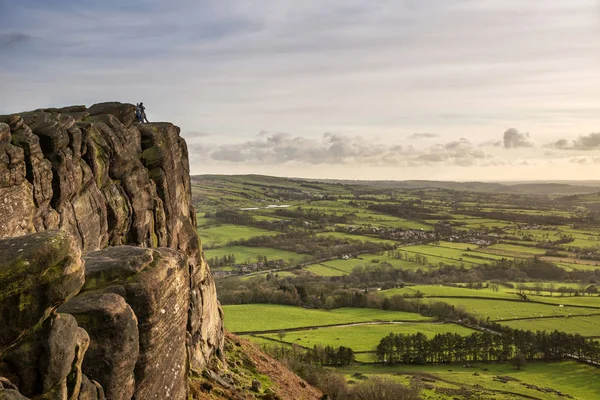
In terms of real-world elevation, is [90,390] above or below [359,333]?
above

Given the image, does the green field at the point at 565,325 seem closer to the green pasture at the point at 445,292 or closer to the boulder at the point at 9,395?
the green pasture at the point at 445,292

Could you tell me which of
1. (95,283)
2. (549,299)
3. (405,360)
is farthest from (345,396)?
(549,299)

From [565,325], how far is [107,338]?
438 feet

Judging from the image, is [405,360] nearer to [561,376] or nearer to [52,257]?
[561,376]

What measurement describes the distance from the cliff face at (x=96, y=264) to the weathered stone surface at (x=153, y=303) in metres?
0.06

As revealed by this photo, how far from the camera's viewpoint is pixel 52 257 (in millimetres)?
15516

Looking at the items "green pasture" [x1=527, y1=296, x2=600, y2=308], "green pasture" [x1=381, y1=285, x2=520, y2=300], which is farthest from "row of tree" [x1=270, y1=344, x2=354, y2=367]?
"green pasture" [x1=527, y1=296, x2=600, y2=308]

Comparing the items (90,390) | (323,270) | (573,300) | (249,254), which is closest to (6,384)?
(90,390)

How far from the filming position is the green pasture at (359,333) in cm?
10088

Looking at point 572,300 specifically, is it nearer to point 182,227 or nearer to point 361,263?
point 361,263

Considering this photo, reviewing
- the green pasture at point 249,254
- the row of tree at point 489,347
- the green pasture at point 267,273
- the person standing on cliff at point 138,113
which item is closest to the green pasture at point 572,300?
the row of tree at point 489,347

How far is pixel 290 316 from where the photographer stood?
116 meters

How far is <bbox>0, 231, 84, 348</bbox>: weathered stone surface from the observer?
14500mm

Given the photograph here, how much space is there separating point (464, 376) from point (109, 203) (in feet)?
284
